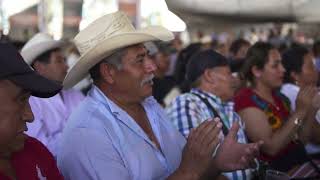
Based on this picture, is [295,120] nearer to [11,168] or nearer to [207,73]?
[207,73]

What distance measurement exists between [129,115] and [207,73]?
1.17 metres

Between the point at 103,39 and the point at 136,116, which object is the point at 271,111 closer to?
the point at 136,116

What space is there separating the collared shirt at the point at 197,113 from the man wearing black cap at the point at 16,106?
1.52 metres

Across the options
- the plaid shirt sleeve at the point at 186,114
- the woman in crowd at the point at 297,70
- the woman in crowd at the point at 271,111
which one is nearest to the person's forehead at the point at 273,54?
the woman in crowd at the point at 271,111

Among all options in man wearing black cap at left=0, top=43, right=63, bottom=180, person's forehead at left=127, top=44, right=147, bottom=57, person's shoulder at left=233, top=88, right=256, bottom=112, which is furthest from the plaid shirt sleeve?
man wearing black cap at left=0, top=43, right=63, bottom=180

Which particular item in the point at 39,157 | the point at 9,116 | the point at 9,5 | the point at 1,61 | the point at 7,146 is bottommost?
the point at 9,5

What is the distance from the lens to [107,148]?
222cm

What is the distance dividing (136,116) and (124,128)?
0.17m

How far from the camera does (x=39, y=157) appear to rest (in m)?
1.93

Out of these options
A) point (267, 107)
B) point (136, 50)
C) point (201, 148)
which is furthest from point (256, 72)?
point (201, 148)

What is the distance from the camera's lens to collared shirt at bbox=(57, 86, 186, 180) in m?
2.19

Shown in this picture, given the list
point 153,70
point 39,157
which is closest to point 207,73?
point 153,70

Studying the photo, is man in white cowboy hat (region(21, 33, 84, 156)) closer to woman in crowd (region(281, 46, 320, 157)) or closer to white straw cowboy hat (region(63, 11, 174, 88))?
white straw cowboy hat (region(63, 11, 174, 88))

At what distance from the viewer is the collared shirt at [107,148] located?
2193 mm
